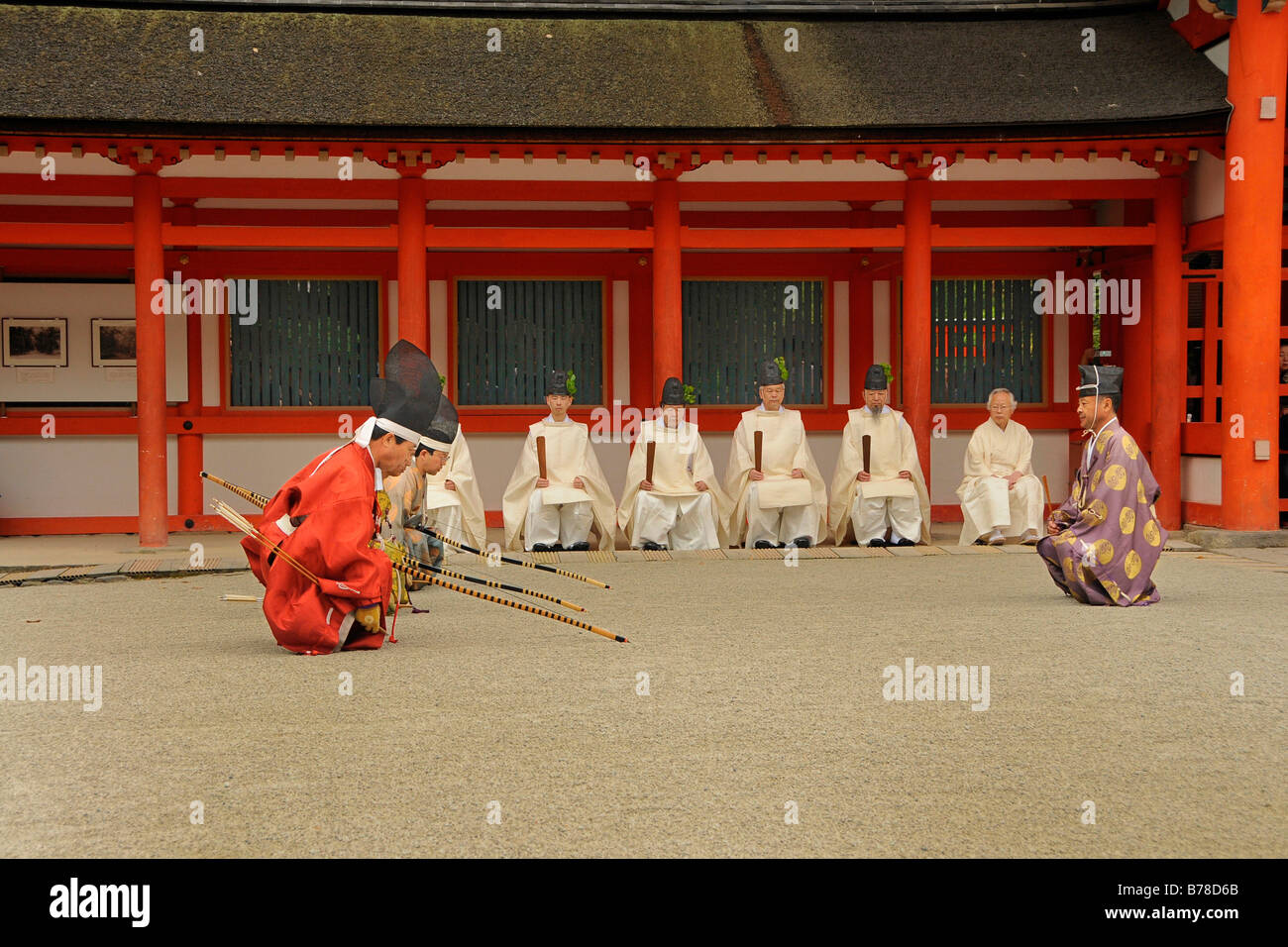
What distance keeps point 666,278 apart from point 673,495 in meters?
1.87

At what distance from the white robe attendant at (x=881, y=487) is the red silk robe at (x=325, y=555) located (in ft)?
19.8

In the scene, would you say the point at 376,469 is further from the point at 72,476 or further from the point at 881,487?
the point at 72,476

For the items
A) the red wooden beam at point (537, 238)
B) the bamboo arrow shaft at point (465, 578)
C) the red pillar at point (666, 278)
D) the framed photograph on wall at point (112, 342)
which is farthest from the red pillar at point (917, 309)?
the framed photograph on wall at point (112, 342)

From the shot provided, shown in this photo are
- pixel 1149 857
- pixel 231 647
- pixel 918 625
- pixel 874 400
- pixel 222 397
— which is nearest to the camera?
pixel 1149 857

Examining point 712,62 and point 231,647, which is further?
point 712,62

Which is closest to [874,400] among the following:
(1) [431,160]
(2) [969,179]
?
(2) [969,179]

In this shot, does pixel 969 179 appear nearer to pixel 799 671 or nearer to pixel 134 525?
pixel 799 671

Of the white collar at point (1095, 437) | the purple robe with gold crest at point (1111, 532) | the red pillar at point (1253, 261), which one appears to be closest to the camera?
the purple robe with gold crest at point (1111, 532)

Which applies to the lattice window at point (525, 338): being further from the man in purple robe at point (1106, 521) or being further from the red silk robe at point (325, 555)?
the red silk robe at point (325, 555)

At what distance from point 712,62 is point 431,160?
2.82 meters

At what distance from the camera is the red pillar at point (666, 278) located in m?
11.6

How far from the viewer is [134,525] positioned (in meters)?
12.6

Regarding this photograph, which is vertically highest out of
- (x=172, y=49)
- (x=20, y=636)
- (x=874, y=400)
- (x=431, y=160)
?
(x=172, y=49)

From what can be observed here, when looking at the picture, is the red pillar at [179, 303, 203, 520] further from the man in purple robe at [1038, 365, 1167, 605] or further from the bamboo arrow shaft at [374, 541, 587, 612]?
the man in purple robe at [1038, 365, 1167, 605]
